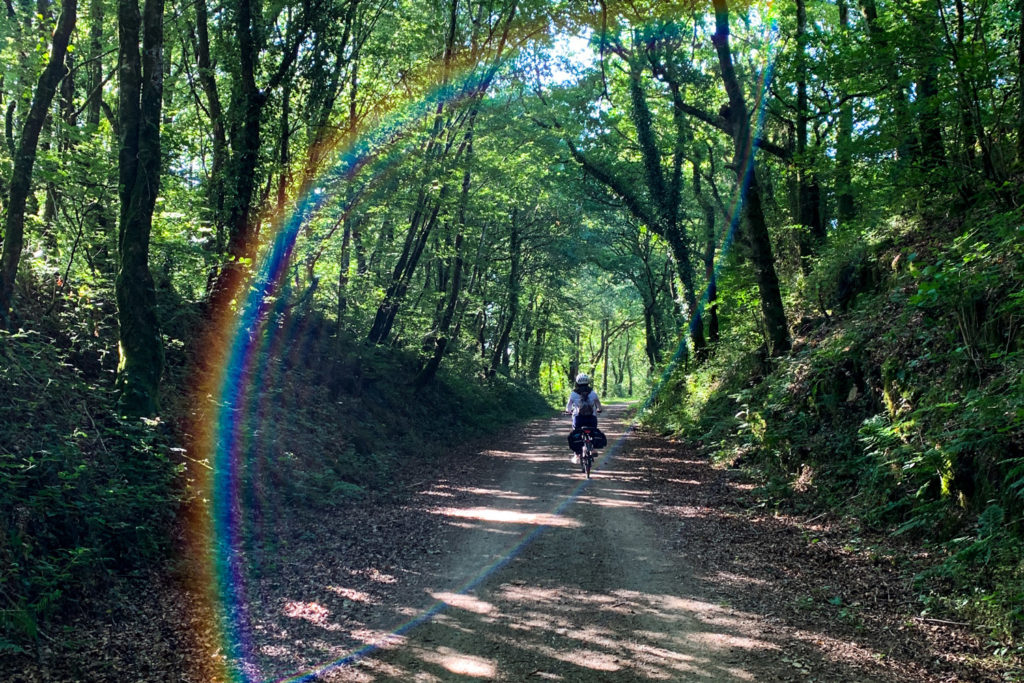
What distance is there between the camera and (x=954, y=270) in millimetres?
7676

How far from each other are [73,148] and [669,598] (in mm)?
11822

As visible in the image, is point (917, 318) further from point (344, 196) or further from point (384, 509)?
point (344, 196)

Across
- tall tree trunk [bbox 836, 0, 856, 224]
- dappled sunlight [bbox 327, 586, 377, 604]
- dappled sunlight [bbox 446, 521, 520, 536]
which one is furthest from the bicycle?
tall tree trunk [bbox 836, 0, 856, 224]

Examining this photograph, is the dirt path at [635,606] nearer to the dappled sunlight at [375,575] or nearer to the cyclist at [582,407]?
the dappled sunlight at [375,575]

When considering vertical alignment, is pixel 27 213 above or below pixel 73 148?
below

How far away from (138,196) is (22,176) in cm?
162

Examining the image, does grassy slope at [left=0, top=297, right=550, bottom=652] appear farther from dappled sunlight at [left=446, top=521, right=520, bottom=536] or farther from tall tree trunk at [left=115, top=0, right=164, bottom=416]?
dappled sunlight at [left=446, top=521, right=520, bottom=536]

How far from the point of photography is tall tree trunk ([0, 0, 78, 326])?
8.88 m

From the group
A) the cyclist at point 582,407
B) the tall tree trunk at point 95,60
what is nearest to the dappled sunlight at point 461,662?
the cyclist at point 582,407

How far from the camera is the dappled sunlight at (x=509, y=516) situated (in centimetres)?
931

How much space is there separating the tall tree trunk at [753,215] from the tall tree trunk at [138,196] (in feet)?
36.2

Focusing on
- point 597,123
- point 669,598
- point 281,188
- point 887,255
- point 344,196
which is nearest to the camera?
point 669,598

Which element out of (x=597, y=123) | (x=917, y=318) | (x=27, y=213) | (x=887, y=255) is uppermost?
(x=597, y=123)

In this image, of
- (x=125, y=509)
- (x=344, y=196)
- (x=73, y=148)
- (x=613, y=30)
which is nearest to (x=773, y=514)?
(x=125, y=509)
